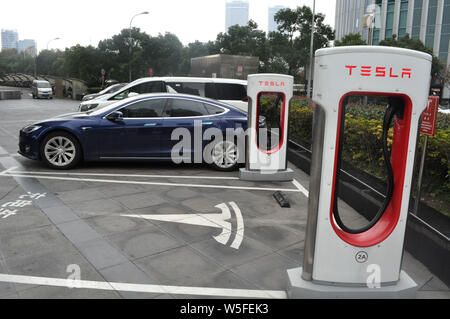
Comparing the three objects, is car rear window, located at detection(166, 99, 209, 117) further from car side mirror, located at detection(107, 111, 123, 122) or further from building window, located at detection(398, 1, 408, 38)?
building window, located at detection(398, 1, 408, 38)

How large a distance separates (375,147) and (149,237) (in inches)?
162

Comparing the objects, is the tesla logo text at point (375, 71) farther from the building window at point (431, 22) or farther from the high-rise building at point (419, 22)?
the building window at point (431, 22)

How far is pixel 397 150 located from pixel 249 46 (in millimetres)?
47515

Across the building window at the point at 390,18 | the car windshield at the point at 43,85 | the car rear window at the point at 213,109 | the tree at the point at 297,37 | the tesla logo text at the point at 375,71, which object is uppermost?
the building window at the point at 390,18

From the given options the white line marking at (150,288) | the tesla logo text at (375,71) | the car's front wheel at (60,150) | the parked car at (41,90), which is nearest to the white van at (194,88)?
the car's front wheel at (60,150)

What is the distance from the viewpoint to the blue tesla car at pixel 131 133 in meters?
7.60

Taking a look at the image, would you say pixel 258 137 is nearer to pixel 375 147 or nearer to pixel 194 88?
pixel 375 147

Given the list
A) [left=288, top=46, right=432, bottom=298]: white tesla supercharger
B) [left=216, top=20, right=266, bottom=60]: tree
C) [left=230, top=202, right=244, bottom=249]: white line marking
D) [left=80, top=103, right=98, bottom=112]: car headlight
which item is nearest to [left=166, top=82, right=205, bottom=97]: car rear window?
[left=80, top=103, right=98, bottom=112]: car headlight

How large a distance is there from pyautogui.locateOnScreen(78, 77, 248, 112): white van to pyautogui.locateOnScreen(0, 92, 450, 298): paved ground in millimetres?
6071

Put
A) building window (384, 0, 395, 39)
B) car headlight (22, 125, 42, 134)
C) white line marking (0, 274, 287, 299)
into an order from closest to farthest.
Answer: white line marking (0, 274, 287, 299) → car headlight (22, 125, 42, 134) → building window (384, 0, 395, 39)

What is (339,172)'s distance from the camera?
3.33 m

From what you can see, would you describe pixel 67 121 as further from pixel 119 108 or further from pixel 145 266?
pixel 145 266

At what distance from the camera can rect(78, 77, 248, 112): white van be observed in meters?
13.0

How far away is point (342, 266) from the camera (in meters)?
3.31
